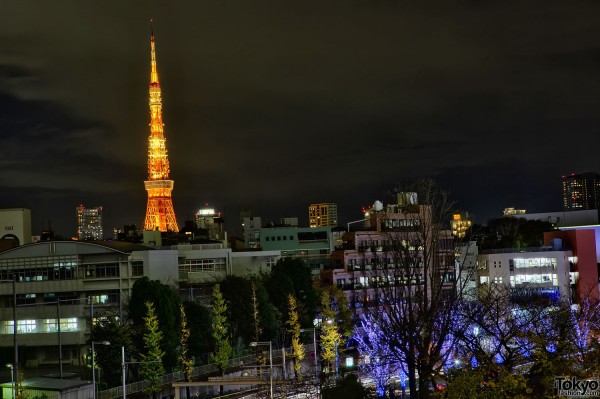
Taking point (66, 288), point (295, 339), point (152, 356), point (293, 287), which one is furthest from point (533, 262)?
point (152, 356)

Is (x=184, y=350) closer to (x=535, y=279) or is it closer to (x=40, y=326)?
(x=40, y=326)

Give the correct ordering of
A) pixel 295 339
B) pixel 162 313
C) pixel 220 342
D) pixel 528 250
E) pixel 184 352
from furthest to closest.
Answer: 1. pixel 528 250
2. pixel 295 339
3. pixel 220 342
4. pixel 162 313
5. pixel 184 352

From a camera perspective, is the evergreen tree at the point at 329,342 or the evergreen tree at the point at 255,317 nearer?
the evergreen tree at the point at 329,342

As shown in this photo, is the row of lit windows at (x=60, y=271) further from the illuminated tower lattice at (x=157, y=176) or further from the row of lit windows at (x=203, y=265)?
the illuminated tower lattice at (x=157, y=176)

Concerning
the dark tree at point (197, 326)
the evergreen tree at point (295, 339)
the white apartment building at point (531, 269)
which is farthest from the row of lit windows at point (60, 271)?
the white apartment building at point (531, 269)

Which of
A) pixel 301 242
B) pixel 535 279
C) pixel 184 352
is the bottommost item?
pixel 184 352

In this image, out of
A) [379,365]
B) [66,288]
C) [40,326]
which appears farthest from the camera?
[66,288]
